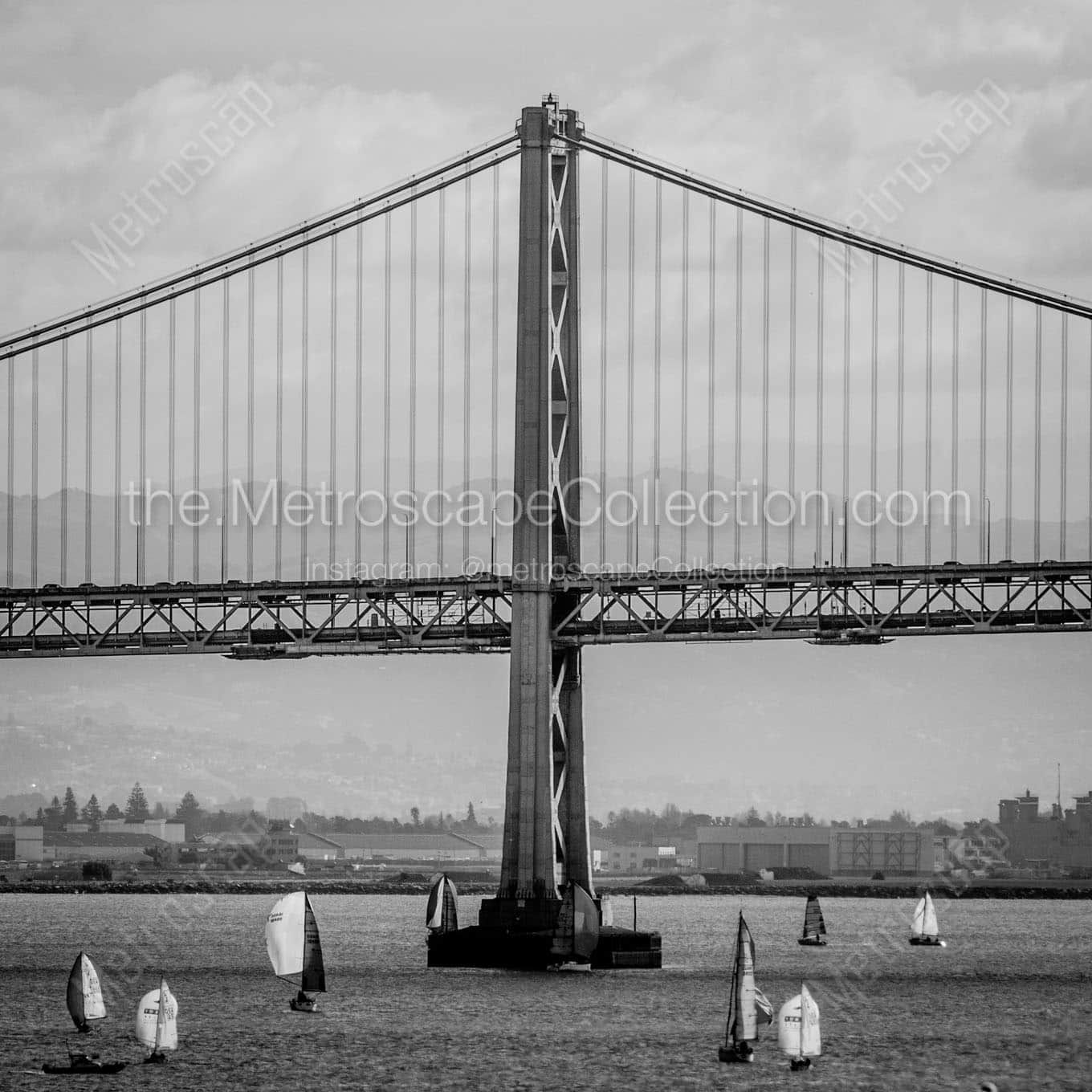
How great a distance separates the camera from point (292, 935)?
79.4m

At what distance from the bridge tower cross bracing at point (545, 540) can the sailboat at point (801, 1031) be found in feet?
54.0

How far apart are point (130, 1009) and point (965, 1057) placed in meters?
29.5

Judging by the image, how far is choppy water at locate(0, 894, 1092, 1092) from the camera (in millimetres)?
66000

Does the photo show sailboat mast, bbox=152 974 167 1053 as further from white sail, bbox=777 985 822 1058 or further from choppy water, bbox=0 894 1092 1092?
white sail, bbox=777 985 822 1058

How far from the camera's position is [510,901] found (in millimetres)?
84125

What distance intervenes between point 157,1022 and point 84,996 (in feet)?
18.0

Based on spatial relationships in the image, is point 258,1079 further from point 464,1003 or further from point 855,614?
point 855,614

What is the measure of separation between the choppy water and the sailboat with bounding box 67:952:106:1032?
0.71 metres

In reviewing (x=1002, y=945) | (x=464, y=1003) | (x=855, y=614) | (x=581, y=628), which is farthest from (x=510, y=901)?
(x=1002, y=945)

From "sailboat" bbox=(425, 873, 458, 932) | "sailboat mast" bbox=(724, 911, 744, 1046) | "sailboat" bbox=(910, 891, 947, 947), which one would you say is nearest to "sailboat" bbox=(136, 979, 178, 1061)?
"sailboat mast" bbox=(724, 911, 744, 1046)

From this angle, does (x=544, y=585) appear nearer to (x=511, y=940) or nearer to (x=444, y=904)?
(x=511, y=940)

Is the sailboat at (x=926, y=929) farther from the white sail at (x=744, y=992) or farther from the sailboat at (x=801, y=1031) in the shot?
the white sail at (x=744, y=992)

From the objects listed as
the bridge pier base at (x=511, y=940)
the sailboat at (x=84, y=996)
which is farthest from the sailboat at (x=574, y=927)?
the sailboat at (x=84, y=996)

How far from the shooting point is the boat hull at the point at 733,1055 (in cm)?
6788
